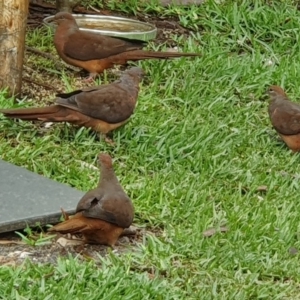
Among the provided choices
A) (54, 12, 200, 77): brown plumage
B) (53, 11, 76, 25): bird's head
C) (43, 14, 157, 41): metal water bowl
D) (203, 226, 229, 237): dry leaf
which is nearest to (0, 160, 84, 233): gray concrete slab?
(203, 226, 229, 237): dry leaf

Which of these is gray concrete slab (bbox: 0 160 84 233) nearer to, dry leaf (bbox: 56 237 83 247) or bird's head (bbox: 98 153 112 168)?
dry leaf (bbox: 56 237 83 247)

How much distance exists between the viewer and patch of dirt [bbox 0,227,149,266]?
5754 millimetres

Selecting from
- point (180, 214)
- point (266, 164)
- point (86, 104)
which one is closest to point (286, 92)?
point (266, 164)

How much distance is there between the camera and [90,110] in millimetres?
7617

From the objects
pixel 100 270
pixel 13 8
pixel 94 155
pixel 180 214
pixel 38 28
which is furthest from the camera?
pixel 38 28

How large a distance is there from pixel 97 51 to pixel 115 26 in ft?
4.31

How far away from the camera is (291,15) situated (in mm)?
10859

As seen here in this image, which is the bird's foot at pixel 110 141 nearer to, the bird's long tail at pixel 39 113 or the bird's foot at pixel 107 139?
the bird's foot at pixel 107 139

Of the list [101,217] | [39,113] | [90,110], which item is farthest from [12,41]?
[101,217]

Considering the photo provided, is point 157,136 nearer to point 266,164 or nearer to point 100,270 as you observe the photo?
point 266,164

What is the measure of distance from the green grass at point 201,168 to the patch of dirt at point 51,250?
12 cm

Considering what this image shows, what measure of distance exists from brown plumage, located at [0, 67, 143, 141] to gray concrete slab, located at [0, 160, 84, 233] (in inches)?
34.5

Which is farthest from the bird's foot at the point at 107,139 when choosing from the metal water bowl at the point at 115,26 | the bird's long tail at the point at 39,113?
the metal water bowl at the point at 115,26

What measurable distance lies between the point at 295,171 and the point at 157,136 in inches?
41.4
